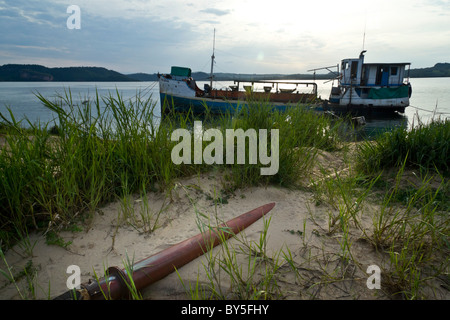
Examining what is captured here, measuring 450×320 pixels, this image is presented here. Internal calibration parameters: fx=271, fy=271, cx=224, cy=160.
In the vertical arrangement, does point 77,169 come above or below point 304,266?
above

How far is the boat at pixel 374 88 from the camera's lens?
23.8 meters

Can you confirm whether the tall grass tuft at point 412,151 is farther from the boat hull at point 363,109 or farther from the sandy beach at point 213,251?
the boat hull at point 363,109

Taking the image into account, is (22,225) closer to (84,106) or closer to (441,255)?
(84,106)

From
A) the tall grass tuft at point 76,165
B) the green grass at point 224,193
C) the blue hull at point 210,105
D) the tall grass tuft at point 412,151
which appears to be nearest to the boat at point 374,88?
the blue hull at point 210,105

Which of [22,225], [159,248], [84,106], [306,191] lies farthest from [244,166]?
[22,225]

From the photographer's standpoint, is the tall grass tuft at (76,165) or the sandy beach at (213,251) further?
the tall grass tuft at (76,165)

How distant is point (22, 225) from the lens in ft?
7.08

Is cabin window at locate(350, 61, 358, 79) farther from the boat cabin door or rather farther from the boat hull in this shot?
the boat hull

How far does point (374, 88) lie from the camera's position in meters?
23.8

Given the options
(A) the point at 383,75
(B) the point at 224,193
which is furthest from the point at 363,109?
(B) the point at 224,193

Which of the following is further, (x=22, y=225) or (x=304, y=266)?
(x=22, y=225)
